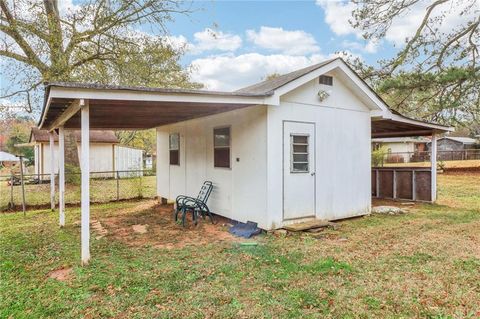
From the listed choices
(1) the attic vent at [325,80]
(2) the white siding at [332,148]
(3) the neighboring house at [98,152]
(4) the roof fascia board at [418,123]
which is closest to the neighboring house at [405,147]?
(4) the roof fascia board at [418,123]

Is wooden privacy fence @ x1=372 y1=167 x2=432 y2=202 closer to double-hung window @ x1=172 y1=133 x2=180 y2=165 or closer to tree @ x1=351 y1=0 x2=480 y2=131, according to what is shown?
tree @ x1=351 y1=0 x2=480 y2=131

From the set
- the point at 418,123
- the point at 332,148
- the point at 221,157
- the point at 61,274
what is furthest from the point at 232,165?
the point at 418,123

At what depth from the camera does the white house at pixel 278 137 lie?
5.79 metres

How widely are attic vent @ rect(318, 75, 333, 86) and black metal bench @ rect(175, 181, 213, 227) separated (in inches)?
133

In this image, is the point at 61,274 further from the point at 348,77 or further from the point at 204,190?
the point at 348,77

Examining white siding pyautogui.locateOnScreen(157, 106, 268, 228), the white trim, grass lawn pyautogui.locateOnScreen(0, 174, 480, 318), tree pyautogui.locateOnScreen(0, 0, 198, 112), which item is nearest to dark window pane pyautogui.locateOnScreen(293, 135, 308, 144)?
white siding pyautogui.locateOnScreen(157, 106, 268, 228)

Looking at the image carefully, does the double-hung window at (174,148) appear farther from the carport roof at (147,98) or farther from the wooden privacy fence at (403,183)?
the wooden privacy fence at (403,183)

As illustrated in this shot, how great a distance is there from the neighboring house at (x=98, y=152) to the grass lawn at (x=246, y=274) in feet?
41.1

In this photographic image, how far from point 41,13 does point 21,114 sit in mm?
3736

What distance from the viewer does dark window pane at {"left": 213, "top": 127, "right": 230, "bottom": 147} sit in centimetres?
722

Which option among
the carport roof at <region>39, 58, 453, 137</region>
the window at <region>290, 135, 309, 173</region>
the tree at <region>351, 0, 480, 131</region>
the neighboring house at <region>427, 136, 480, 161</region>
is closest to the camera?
the carport roof at <region>39, 58, 453, 137</region>

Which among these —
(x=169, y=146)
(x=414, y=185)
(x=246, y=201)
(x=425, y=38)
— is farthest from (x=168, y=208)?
(x=425, y=38)

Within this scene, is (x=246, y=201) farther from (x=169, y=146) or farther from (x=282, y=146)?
(x=169, y=146)

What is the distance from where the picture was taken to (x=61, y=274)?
426 centimetres
